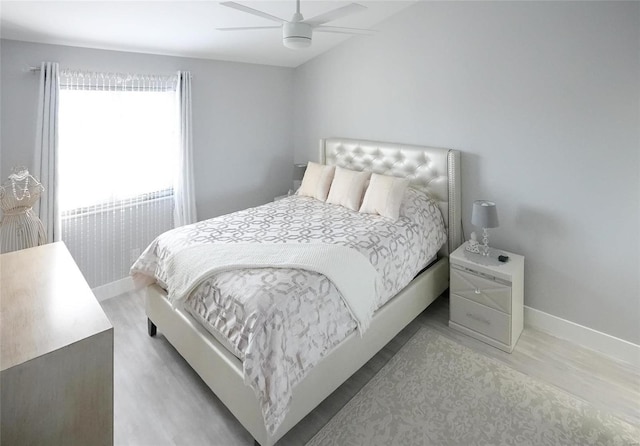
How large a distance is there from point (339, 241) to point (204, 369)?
A: 117cm

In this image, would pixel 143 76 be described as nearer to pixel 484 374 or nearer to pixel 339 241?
pixel 339 241

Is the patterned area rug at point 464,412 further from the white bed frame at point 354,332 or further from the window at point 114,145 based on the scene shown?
the window at point 114,145

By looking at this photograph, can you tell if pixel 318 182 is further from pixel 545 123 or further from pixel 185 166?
pixel 545 123

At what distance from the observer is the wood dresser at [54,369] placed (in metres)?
1.10

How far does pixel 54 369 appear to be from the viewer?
1.15 metres

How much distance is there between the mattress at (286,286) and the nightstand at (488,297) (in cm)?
34

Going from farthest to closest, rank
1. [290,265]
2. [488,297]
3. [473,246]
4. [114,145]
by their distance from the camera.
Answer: [114,145] < [473,246] < [488,297] < [290,265]

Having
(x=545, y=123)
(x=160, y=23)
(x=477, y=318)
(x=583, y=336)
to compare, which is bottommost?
(x=583, y=336)

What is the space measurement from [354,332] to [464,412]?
780 mm

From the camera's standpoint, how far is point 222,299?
1925 mm

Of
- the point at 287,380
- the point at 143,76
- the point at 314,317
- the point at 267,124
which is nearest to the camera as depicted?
the point at 287,380

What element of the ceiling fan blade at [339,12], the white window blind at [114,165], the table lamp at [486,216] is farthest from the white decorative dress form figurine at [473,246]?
the white window blind at [114,165]

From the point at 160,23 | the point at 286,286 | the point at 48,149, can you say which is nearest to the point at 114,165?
the point at 48,149

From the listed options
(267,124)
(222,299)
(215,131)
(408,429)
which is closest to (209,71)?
(215,131)
